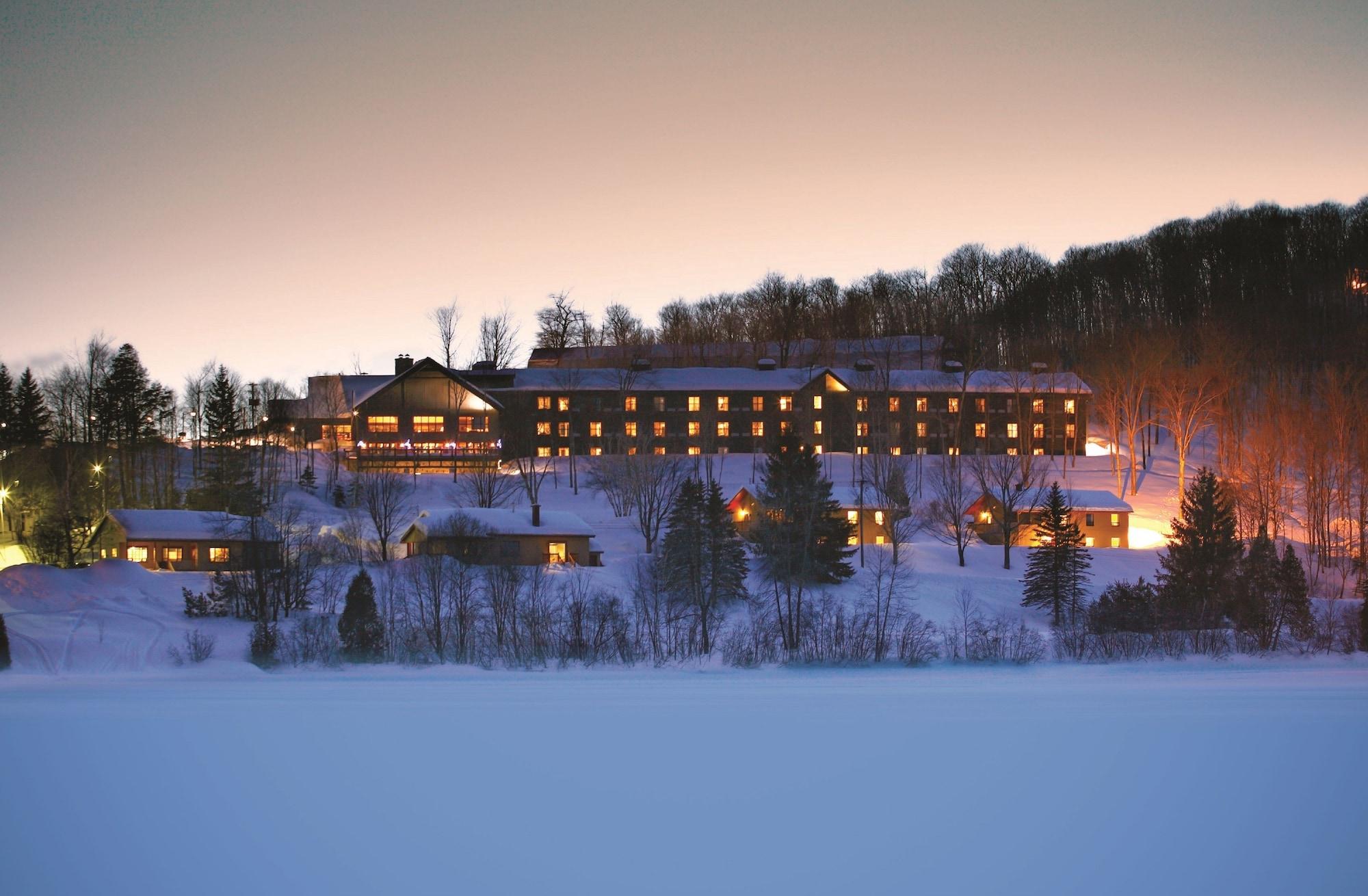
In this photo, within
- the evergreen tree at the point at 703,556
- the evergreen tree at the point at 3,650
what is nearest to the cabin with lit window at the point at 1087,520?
the evergreen tree at the point at 703,556

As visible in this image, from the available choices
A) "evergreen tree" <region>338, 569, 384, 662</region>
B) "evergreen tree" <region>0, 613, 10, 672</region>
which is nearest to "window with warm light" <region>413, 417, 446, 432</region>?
"evergreen tree" <region>338, 569, 384, 662</region>

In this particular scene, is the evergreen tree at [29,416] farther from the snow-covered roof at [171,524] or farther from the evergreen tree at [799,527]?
the evergreen tree at [799,527]

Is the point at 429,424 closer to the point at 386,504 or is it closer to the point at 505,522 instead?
the point at 386,504

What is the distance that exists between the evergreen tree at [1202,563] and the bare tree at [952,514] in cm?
839

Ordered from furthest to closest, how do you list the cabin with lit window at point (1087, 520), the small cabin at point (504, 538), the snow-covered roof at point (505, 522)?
the cabin with lit window at point (1087, 520), the snow-covered roof at point (505, 522), the small cabin at point (504, 538)

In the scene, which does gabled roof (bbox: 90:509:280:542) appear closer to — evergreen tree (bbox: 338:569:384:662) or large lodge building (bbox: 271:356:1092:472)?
evergreen tree (bbox: 338:569:384:662)

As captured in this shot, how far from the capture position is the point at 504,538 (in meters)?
37.2

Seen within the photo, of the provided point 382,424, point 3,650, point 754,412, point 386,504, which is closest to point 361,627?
point 3,650

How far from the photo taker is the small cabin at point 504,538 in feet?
117

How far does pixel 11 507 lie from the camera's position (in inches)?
1747

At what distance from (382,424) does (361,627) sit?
134 ft

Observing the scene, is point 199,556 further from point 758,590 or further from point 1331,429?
point 1331,429

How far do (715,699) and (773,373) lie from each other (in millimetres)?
58667

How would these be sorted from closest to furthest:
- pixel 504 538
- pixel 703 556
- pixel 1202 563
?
1. pixel 1202 563
2. pixel 703 556
3. pixel 504 538
